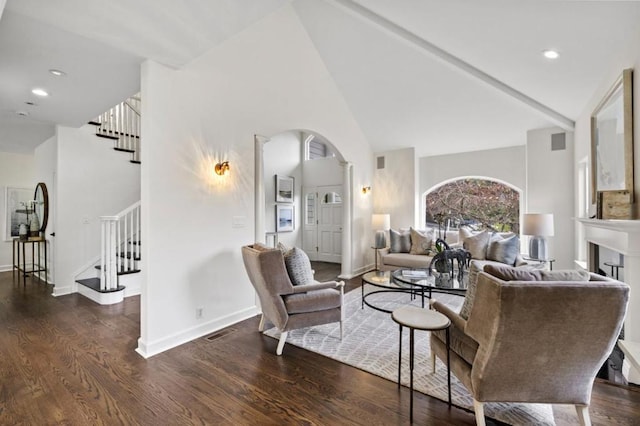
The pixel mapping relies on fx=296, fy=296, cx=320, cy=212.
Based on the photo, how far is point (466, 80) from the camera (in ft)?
15.2

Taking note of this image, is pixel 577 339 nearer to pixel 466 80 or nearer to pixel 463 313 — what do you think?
pixel 463 313

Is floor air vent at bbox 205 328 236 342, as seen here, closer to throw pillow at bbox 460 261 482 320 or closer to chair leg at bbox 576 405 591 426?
throw pillow at bbox 460 261 482 320

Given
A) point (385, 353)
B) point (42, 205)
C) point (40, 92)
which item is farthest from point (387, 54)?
point (42, 205)

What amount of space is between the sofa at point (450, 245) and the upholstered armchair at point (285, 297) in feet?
8.68

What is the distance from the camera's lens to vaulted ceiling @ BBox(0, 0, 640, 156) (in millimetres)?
2285

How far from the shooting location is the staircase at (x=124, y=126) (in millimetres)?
5457

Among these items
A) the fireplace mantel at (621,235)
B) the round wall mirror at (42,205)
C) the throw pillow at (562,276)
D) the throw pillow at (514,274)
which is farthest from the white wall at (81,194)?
the fireplace mantel at (621,235)

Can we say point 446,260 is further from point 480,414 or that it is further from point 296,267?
point 480,414

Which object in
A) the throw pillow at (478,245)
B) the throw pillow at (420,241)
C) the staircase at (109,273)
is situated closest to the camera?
the staircase at (109,273)

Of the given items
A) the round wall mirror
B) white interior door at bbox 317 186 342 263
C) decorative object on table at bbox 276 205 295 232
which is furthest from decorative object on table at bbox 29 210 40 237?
white interior door at bbox 317 186 342 263

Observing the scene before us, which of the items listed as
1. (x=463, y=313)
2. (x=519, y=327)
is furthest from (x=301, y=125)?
(x=519, y=327)

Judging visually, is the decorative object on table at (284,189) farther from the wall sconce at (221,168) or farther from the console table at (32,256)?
the console table at (32,256)

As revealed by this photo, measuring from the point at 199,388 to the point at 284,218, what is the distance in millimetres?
5654

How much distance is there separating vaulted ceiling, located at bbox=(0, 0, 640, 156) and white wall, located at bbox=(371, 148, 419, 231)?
0.68 m
